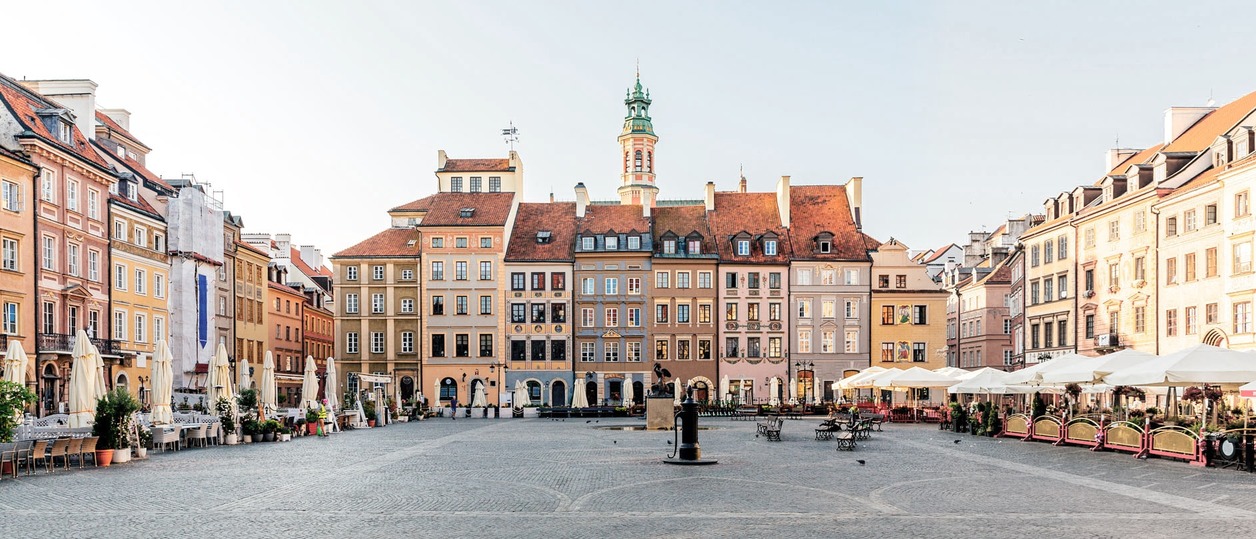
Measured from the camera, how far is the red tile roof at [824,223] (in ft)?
242

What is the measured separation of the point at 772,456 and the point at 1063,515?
38.7 ft

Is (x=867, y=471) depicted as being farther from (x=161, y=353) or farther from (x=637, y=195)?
(x=637, y=195)

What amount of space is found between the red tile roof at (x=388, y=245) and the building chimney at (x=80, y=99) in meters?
19.8

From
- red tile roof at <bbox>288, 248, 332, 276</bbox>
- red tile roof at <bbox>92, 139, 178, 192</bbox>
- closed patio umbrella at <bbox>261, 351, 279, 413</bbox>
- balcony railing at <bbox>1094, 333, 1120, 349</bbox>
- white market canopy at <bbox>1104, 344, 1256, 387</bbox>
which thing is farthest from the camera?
red tile roof at <bbox>288, 248, 332, 276</bbox>

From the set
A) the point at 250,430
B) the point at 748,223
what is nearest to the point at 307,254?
the point at 748,223

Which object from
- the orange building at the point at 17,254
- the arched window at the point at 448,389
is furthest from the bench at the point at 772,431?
the arched window at the point at 448,389

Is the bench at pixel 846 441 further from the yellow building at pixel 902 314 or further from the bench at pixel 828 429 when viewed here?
the yellow building at pixel 902 314

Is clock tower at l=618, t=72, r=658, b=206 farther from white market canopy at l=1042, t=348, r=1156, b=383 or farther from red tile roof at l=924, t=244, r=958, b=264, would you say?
white market canopy at l=1042, t=348, r=1156, b=383

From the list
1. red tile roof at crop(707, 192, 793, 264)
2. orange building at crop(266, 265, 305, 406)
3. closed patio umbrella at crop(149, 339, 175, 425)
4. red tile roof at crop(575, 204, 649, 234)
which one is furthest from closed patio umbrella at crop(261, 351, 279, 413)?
red tile roof at crop(707, 192, 793, 264)

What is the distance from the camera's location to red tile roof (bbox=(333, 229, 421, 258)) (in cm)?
7412

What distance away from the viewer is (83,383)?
29.1 metres

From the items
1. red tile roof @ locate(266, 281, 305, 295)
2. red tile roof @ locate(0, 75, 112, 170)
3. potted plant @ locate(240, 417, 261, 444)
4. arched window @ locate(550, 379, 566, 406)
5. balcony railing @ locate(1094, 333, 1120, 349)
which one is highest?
red tile roof @ locate(0, 75, 112, 170)

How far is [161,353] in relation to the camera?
33.6 m

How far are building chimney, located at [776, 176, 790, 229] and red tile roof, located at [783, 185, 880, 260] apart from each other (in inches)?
20.3
